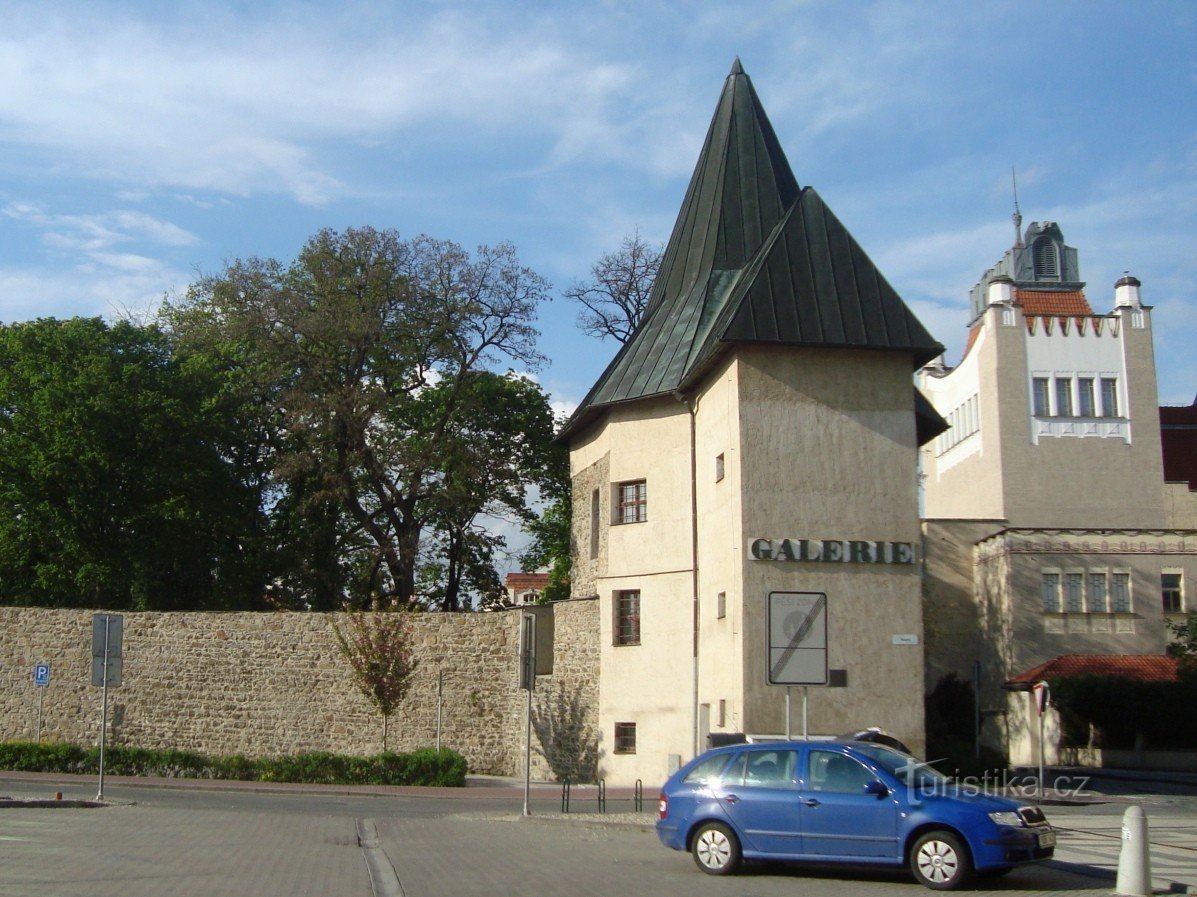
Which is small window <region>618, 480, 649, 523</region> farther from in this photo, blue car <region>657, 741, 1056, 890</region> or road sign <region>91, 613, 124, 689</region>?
blue car <region>657, 741, 1056, 890</region>

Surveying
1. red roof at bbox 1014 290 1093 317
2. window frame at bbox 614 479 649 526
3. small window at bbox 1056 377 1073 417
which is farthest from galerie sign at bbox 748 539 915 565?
red roof at bbox 1014 290 1093 317

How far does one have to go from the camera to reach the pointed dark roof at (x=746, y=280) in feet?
87.7

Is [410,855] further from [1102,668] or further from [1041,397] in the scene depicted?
[1041,397]

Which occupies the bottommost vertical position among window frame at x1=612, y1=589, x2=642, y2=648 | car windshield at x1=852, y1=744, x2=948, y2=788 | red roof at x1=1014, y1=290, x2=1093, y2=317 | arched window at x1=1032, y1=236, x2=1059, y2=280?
car windshield at x1=852, y1=744, x2=948, y2=788

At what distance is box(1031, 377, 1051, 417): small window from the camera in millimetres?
52781

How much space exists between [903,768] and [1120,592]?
3281 centimetres

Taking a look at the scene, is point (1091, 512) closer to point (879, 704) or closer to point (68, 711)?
point (879, 704)

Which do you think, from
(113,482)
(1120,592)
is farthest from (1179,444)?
(113,482)

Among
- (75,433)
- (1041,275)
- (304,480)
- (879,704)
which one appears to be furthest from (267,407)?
(1041,275)

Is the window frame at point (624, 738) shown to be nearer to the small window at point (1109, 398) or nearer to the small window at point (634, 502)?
Result: the small window at point (634, 502)

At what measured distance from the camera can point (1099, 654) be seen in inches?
1645

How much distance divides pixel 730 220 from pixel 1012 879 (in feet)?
80.0


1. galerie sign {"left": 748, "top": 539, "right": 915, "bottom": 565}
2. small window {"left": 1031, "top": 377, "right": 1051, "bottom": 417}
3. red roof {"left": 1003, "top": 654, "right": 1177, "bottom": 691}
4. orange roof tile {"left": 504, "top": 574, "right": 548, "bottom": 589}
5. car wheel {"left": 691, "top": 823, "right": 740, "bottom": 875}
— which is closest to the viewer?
car wheel {"left": 691, "top": 823, "right": 740, "bottom": 875}

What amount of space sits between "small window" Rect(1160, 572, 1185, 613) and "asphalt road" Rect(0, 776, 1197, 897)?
21.9 m
